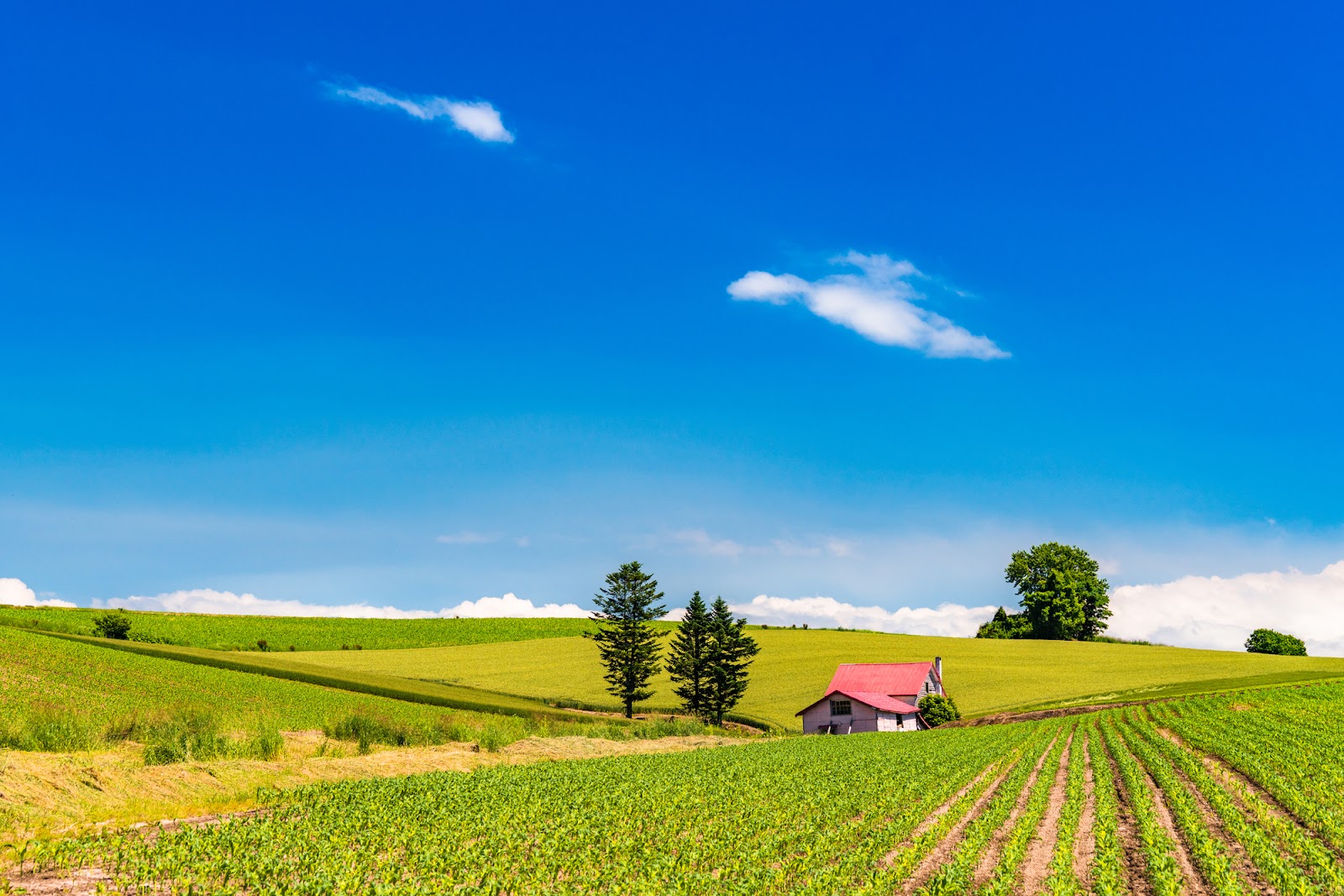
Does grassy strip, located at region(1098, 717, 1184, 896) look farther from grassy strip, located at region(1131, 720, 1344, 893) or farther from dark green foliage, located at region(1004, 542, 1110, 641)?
dark green foliage, located at region(1004, 542, 1110, 641)

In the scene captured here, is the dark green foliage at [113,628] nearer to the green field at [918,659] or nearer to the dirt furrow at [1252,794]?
the green field at [918,659]

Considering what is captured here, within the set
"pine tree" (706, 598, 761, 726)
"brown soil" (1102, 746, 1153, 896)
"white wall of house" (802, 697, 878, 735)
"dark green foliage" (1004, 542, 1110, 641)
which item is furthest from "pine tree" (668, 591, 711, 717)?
"dark green foliage" (1004, 542, 1110, 641)

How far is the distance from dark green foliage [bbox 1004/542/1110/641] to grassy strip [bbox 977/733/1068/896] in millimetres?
112003

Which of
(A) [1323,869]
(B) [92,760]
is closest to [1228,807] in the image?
(A) [1323,869]

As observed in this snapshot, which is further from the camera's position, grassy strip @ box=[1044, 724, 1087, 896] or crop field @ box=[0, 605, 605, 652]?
crop field @ box=[0, 605, 605, 652]

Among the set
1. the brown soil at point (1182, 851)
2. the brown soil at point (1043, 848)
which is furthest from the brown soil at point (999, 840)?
the brown soil at point (1182, 851)

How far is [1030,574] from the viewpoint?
141000mm

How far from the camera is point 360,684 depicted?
206ft

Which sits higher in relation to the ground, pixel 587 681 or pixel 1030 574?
pixel 1030 574

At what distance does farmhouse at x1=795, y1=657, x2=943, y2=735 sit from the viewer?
72938 millimetres

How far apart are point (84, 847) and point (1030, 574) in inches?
5601

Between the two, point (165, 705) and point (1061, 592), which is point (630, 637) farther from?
point (1061, 592)

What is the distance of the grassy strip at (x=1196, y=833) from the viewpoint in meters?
16.1

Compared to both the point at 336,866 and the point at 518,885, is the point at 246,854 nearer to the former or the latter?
the point at 336,866
